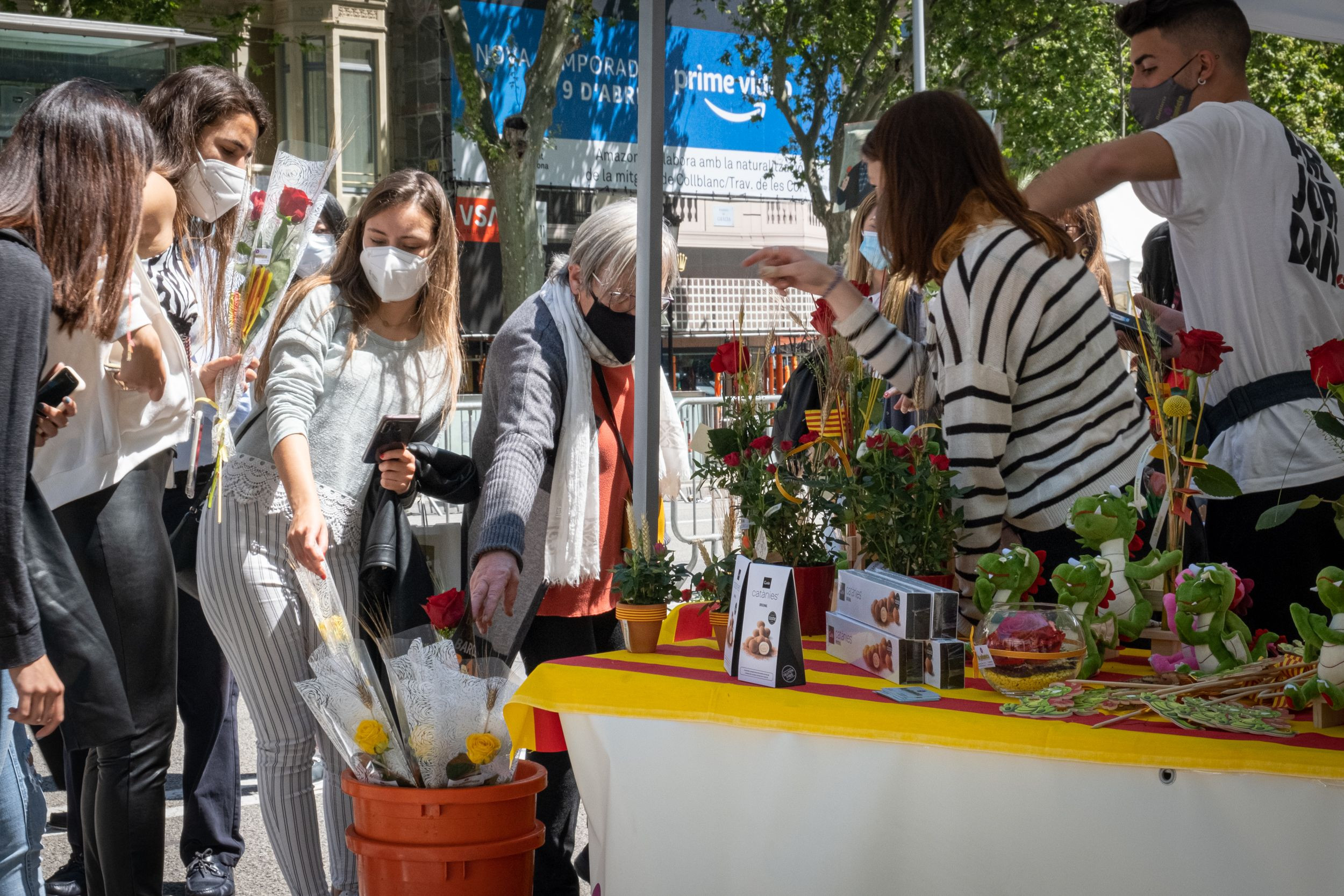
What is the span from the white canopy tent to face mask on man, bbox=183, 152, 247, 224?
106 inches

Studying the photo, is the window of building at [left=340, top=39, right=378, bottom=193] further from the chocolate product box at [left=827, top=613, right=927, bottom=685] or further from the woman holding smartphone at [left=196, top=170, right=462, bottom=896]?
the chocolate product box at [left=827, top=613, right=927, bottom=685]

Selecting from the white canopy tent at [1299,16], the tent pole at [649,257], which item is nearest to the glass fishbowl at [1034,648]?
the tent pole at [649,257]

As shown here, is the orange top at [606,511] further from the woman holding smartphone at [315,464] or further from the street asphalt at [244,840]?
the street asphalt at [244,840]

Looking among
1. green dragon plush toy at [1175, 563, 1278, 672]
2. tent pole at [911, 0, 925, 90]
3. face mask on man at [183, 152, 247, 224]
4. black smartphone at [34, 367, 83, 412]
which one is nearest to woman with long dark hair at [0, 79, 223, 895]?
black smartphone at [34, 367, 83, 412]

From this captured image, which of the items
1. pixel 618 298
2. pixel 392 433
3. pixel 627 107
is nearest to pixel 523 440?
pixel 392 433

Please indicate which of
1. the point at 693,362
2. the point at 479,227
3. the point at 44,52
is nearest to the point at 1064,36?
the point at 693,362

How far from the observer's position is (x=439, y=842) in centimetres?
196

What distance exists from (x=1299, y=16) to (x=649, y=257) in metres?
2.34

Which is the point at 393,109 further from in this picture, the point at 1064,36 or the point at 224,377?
the point at 224,377

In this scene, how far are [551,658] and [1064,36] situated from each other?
17.3 metres

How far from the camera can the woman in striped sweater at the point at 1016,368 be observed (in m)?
2.11

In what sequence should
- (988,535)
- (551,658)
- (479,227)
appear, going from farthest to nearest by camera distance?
(479,227) < (551,658) < (988,535)

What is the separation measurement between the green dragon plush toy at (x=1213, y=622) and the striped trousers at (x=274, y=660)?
5.43 ft

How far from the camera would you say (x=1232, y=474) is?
234cm
